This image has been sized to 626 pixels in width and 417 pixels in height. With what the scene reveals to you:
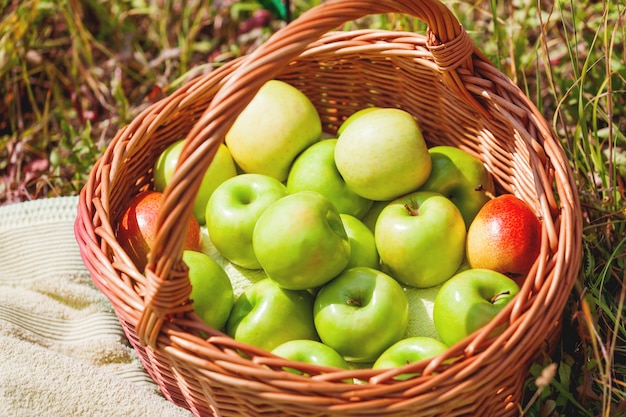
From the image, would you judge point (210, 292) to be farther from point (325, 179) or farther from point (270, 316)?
point (325, 179)

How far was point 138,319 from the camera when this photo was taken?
117 cm

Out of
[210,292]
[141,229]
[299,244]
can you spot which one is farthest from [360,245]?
[141,229]

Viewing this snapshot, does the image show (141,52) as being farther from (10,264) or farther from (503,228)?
(503,228)

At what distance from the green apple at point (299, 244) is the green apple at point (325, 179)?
21cm

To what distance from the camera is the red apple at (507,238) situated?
138 cm

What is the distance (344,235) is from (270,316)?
0.22 meters

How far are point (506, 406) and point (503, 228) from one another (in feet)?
1.16

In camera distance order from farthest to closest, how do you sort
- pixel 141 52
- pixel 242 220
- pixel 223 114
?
pixel 141 52
pixel 242 220
pixel 223 114

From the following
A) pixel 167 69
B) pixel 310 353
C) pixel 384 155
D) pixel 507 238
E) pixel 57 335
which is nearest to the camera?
pixel 310 353

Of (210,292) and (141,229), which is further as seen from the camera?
(141,229)

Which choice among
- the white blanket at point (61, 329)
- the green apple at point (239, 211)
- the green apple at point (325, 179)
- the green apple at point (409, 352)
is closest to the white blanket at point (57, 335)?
the white blanket at point (61, 329)

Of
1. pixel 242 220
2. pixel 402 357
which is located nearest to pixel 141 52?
pixel 242 220

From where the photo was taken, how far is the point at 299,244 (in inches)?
51.1

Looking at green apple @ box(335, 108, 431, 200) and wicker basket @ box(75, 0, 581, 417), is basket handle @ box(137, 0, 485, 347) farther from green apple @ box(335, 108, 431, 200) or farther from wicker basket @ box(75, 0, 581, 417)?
green apple @ box(335, 108, 431, 200)
